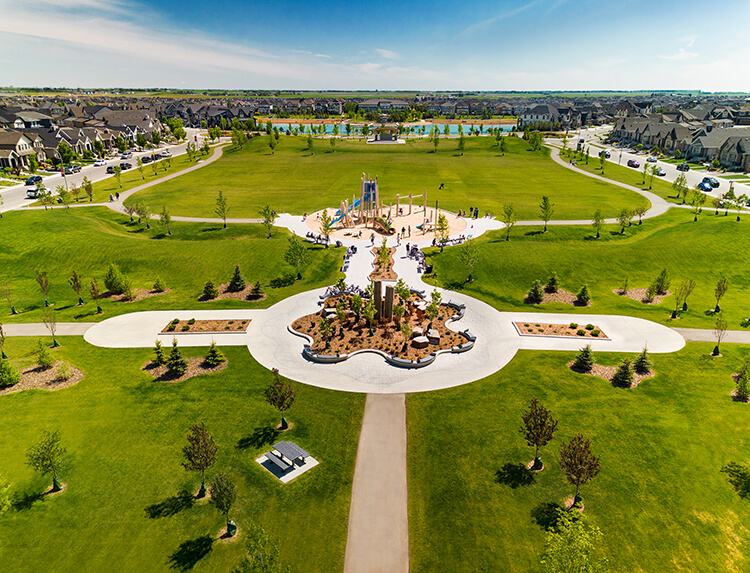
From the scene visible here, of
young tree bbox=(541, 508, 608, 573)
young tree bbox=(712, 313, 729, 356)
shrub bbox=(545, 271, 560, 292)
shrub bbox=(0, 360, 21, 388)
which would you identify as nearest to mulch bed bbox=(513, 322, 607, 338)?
shrub bbox=(545, 271, 560, 292)

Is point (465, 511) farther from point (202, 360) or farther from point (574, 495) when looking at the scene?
point (202, 360)

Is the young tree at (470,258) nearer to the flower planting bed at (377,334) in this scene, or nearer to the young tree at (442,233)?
the young tree at (442,233)

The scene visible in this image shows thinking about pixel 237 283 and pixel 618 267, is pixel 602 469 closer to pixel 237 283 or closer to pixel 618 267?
pixel 618 267

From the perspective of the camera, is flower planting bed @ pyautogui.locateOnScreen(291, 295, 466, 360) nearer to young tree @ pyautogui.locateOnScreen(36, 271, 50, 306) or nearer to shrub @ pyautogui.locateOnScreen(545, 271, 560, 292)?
shrub @ pyautogui.locateOnScreen(545, 271, 560, 292)

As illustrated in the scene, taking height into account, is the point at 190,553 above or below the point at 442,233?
below

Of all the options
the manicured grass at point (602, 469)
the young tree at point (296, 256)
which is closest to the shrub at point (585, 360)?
the manicured grass at point (602, 469)

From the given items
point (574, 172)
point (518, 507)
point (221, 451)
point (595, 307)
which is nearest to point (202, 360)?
point (221, 451)

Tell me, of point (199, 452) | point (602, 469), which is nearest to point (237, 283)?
point (199, 452)
